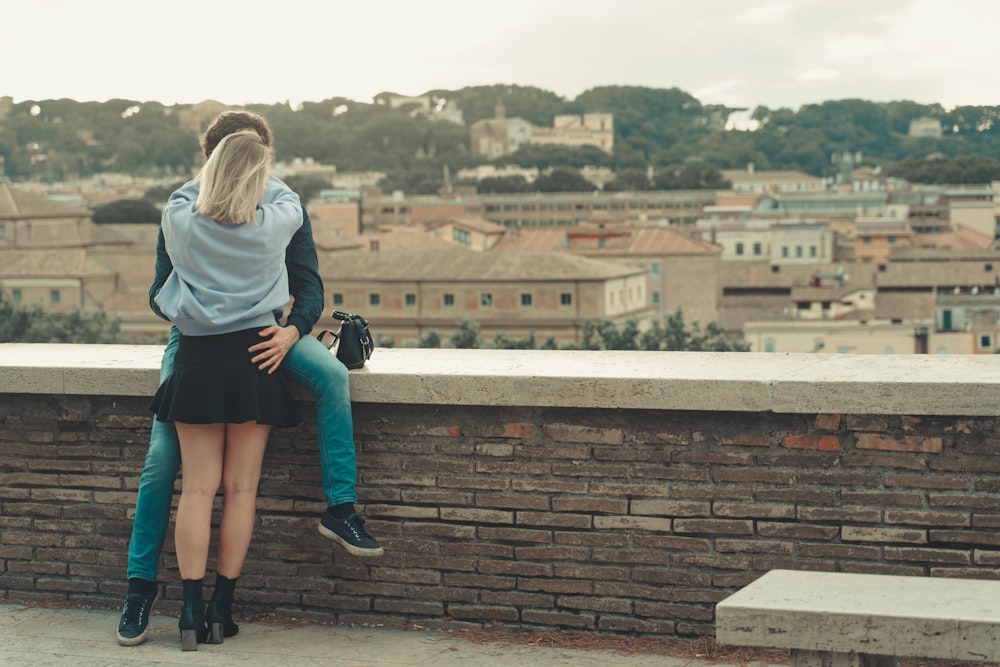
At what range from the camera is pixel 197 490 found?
132 inches

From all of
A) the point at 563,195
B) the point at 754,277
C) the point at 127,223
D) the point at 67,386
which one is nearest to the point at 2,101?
the point at 127,223

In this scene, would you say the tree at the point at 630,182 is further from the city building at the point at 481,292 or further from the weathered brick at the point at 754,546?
the weathered brick at the point at 754,546

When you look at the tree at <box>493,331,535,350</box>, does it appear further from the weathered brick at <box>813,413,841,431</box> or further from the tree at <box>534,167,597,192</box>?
the weathered brick at <box>813,413,841,431</box>

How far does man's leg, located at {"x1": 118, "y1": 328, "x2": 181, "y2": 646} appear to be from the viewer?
11.2 feet

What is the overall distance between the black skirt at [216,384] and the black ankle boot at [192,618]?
1.30 feet

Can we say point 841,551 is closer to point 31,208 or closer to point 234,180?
point 234,180

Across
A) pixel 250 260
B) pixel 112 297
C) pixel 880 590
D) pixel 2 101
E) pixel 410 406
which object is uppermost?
pixel 2 101

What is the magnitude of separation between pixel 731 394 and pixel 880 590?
2.32 ft

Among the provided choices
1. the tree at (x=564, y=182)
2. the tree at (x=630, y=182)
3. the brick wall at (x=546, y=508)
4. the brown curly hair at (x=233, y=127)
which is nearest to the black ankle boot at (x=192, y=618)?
the brick wall at (x=546, y=508)

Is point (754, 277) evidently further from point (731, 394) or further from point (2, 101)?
point (731, 394)

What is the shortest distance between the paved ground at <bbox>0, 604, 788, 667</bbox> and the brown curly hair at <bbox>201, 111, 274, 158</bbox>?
3.69ft

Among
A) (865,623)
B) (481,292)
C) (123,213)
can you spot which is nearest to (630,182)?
(123,213)

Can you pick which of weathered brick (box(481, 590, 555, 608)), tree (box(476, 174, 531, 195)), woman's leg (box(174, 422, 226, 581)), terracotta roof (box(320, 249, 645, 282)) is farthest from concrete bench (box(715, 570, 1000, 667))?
tree (box(476, 174, 531, 195))

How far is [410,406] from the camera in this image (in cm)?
352
